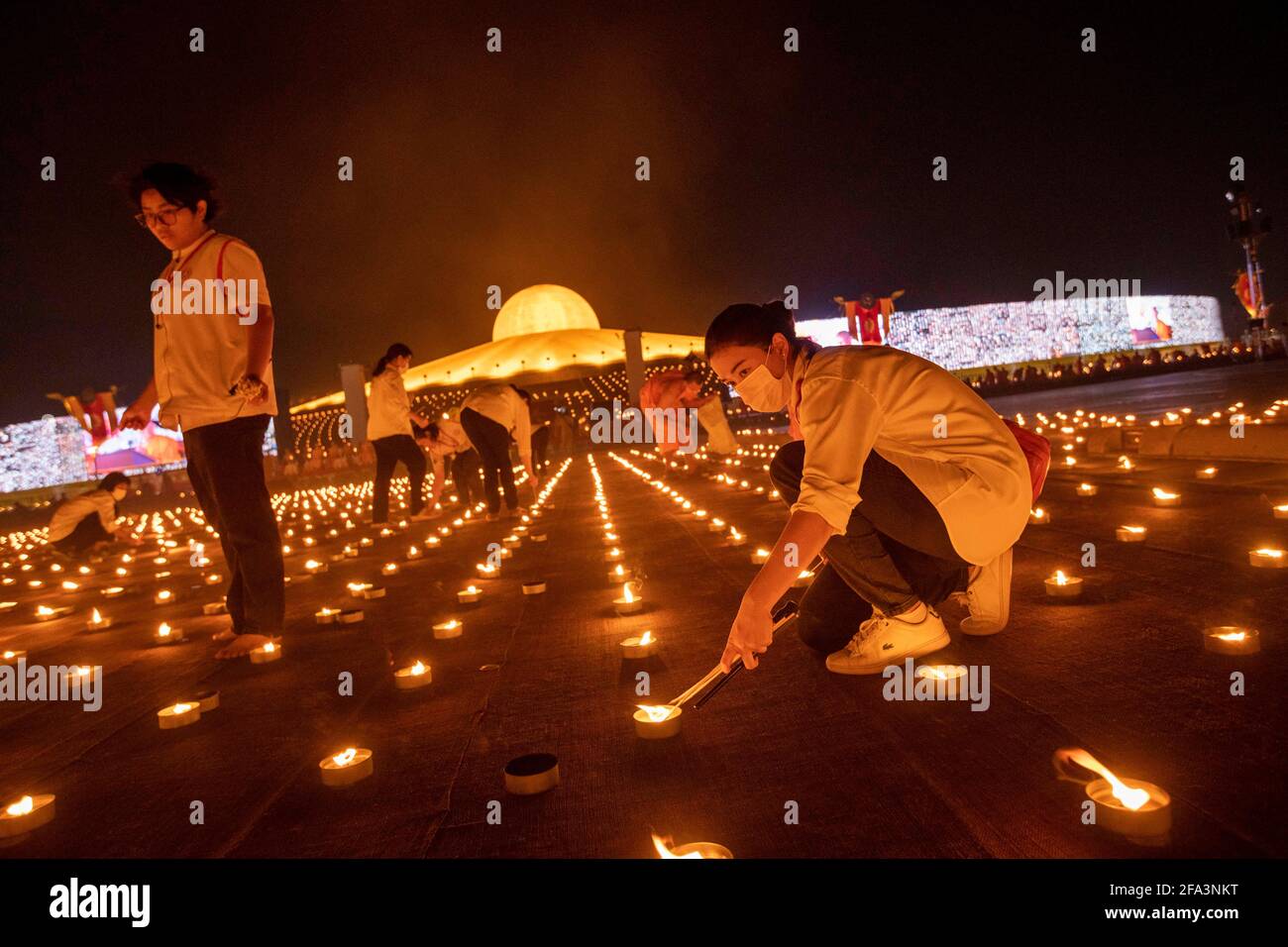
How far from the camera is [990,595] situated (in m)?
2.69

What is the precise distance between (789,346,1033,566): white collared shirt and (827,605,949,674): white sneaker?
10.5 inches

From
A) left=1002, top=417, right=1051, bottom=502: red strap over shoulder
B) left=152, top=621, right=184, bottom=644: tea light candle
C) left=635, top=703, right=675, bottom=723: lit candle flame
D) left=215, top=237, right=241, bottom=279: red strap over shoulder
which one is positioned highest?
left=215, top=237, right=241, bottom=279: red strap over shoulder

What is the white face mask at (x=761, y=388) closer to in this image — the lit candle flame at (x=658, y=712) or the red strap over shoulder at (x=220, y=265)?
the lit candle flame at (x=658, y=712)

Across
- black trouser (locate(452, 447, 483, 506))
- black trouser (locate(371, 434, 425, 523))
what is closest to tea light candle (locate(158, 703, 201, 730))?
black trouser (locate(371, 434, 425, 523))

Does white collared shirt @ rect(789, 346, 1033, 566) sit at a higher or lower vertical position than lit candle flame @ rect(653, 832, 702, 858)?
higher

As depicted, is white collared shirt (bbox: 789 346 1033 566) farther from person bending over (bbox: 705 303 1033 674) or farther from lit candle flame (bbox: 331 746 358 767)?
lit candle flame (bbox: 331 746 358 767)

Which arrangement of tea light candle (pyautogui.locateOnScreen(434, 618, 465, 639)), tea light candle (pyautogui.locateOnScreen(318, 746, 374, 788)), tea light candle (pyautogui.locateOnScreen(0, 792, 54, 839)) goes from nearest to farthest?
tea light candle (pyautogui.locateOnScreen(0, 792, 54, 839)) < tea light candle (pyautogui.locateOnScreen(318, 746, 374, 788)) < tea light candle (pyautogui.locateOnScreen(434, 618, 465, 639))

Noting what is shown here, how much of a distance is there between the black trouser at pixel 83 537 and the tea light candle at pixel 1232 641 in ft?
37.9

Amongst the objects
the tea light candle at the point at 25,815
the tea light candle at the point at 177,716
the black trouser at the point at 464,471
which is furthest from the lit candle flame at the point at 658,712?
the black trouser at the point at 464,471

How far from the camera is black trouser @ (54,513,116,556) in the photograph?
9.98m

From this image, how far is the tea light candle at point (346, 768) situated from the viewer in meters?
2.04

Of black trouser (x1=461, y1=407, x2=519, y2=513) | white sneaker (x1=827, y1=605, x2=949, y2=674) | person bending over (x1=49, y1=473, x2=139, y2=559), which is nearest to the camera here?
white sneaker (x1=827, y1=605, x2=949, y2=674)

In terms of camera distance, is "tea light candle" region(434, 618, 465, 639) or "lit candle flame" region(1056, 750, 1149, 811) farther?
"tea light candle" region(434, 618, 465, 639)

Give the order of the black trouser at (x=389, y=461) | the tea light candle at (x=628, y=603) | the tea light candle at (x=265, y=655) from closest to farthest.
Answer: the tea light candle at (x=265, y=655), the tea light candle at (x=628, y=603), the black trouser at (x=389, y=461)
